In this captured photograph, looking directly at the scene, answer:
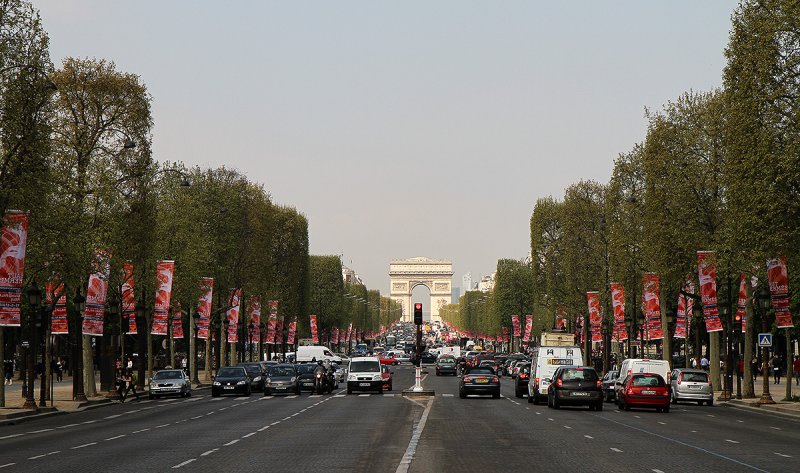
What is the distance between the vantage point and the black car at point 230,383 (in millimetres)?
64438

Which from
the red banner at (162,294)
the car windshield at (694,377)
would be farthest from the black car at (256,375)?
the car windshield at (694,377)

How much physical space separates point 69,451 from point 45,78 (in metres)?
21.9

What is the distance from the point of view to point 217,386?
64312 mm

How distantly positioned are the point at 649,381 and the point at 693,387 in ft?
26.1

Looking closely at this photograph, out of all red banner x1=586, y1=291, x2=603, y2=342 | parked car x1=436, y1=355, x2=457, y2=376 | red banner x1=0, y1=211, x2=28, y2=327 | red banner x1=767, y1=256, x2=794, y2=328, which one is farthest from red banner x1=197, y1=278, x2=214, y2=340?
red banner x1=767, y1=256, x2=794, y2=328

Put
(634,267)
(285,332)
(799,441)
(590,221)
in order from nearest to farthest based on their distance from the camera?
(799,441) → (634,267) → (590,221) → (285,332)

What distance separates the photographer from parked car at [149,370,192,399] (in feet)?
207

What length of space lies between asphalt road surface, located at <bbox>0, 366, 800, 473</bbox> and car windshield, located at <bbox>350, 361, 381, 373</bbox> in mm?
18171

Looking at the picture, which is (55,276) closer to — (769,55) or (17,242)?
(17,242)

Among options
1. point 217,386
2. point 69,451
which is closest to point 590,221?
point 217,386

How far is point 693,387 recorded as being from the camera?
2138 inches

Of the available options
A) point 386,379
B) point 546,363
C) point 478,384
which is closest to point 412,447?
point 546,363

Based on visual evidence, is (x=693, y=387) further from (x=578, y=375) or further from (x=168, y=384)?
(x=168, y=384)

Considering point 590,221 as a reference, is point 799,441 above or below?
below
